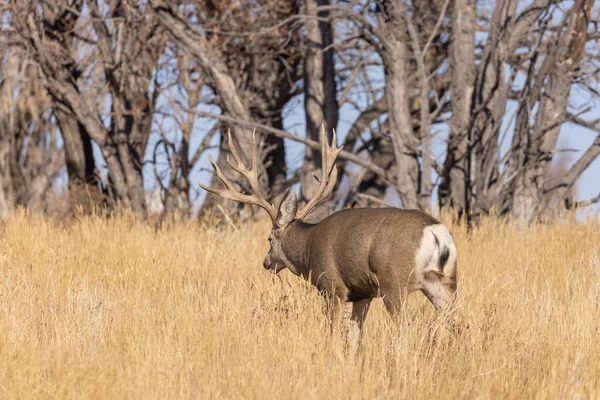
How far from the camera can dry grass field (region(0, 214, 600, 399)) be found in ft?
15.4

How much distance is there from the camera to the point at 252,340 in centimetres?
551

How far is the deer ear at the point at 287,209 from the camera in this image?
714 cm

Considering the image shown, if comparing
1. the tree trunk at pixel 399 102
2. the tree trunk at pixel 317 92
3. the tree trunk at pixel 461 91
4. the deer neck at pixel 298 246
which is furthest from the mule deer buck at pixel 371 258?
the tree trunk at pixel 317 92

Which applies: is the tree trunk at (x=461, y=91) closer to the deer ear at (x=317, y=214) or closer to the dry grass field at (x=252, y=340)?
the dry grass field at (x=252, y=340)

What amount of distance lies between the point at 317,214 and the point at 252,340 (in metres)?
2.06

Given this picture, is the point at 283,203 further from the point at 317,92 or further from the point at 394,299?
the point at 317,92

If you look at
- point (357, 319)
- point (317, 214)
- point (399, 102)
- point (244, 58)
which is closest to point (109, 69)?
point (244, 58)

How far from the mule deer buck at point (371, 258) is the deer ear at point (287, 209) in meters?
0.14

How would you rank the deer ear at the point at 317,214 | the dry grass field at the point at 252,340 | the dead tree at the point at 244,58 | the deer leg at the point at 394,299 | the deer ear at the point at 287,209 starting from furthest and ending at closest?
the dead tree at the point at 244,58, the deer ear at the point at 317,214, the deer ear at the point at 287,209, the deer leg at the point at 394,299, the dry grass field at the point at 252,340

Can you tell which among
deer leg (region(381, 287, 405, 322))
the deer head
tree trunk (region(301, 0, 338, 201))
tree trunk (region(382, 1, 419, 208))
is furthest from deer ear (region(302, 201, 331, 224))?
tree trunk (region(301, 0, 338, 201))

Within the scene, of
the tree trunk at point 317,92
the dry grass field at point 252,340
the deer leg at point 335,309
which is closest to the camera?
the dry grass field at point 252,340

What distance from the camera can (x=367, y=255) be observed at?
19.3 feet

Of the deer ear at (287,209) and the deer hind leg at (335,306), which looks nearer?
the deer hind leg at (335,306)

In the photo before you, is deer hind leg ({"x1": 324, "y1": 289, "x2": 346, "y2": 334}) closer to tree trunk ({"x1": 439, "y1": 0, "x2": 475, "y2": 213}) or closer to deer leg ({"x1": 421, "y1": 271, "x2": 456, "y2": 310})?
deer leg ({"x1": 421, "y1": 271, "x2": 456, "y2": 310})
